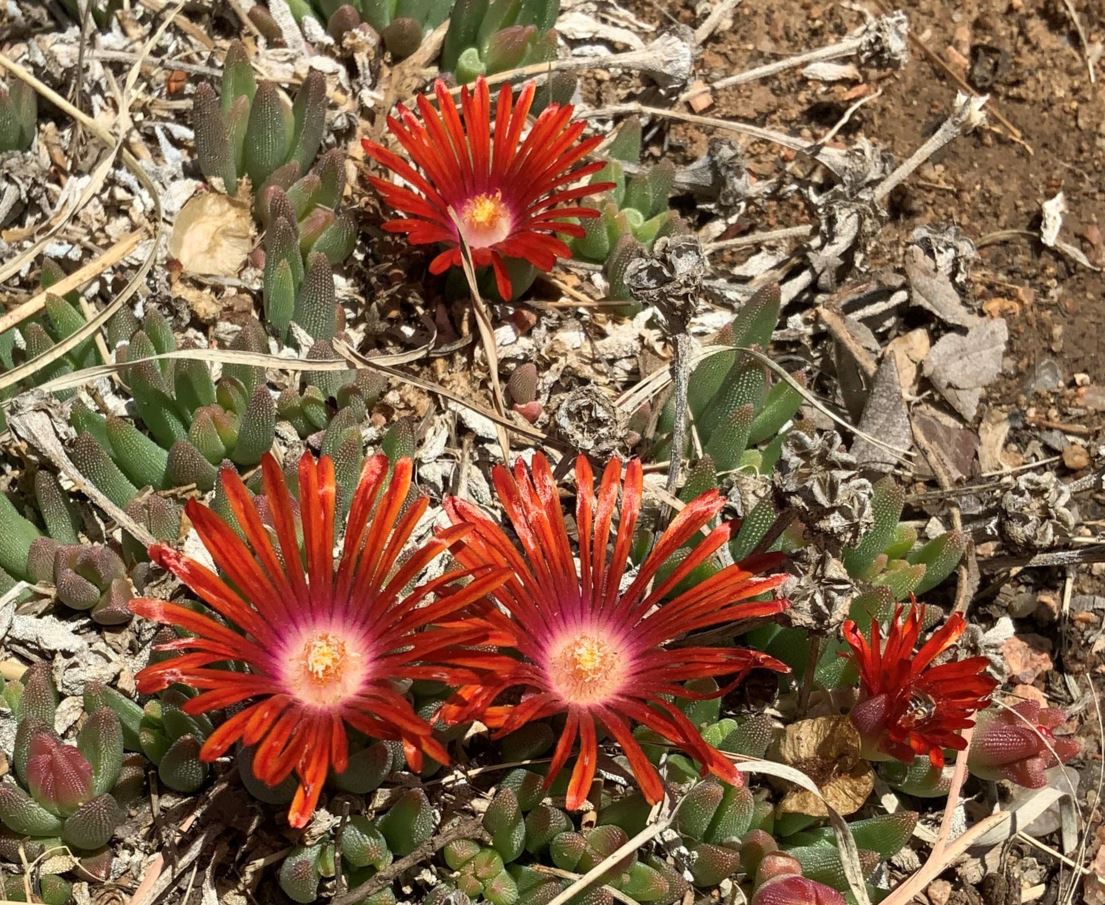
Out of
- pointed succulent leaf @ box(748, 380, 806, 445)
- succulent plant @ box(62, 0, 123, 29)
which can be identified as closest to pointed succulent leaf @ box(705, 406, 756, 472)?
pointed succulent leaf @ box(748, 380, 806, 445)

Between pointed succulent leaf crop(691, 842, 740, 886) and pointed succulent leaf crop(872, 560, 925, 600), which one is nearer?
pointed succulent leaf crop(691, 842, 740, 886)

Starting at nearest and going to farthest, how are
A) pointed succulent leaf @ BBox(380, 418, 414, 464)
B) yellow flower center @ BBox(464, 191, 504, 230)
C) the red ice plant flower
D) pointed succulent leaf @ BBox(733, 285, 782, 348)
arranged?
the red ice plant flower → pointed succulent leaf @ BBox(380, 418, 414, 464) → pointed succulent leaf @ BBox(733, 285, 782, 348) → yellow flower center @ BBox(464, 191, 504, 230)

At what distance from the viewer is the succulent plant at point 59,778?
207cm

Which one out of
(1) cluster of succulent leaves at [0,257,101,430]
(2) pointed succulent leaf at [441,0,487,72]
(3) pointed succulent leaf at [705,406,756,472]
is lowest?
(1) cluster of succulent leaves at [0,257,101,430]

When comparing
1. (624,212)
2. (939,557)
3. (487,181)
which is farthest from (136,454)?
(939,557)

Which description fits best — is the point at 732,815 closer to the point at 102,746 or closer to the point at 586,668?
the point at 586,668

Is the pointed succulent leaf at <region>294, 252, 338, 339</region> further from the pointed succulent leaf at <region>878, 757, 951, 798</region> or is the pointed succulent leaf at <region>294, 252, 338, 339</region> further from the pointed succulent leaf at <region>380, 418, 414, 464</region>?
the pointed succulent leaf at <region>878, 757, 951, 798</region>

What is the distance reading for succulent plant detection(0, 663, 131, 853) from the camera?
207cm

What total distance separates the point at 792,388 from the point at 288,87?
5.07 ft

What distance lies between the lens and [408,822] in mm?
2129

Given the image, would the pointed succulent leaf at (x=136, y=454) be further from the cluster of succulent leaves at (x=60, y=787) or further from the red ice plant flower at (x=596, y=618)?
the red ice plant flower at (x=596, y=618)

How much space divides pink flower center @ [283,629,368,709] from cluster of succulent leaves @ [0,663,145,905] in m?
0.33

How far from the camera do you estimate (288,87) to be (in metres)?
3.11

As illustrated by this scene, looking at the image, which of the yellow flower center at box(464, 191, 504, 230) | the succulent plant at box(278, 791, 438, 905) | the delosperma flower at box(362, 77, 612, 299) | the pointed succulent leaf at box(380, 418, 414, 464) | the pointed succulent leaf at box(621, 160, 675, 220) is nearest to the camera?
the succulent plant at box(278, 791, 438, 905)
